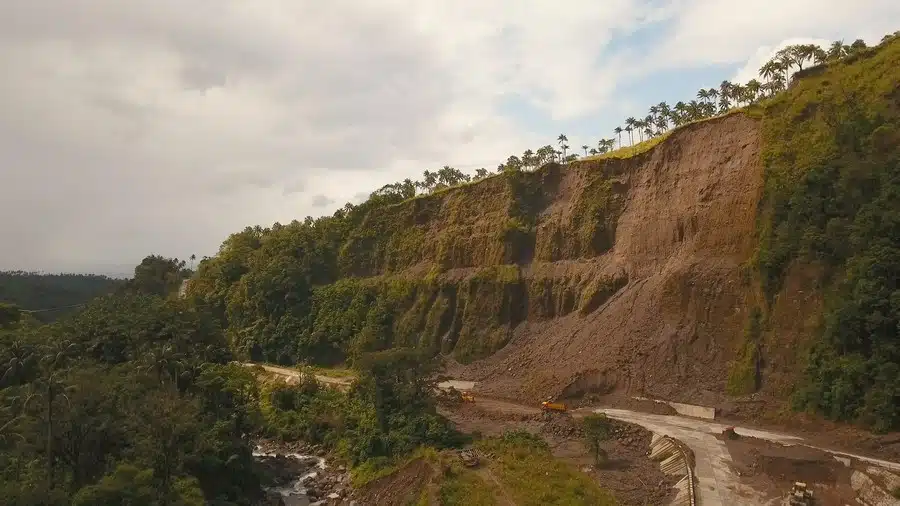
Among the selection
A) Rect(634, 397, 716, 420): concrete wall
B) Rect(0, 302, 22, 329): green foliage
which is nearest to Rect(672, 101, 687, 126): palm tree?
Rect(634, 397, 716, 420): concrete wall

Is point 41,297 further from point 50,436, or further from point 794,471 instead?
point 794,471

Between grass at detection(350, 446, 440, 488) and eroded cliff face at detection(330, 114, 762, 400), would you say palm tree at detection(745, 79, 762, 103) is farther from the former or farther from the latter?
grass at detection(350, 446, 440, 488)

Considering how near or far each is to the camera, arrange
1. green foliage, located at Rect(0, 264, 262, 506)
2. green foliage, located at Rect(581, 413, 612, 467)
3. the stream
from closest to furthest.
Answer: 1. green foliage, located at Rect(0, 264, 262, 506)
2. green foliage, located at Rect(581, 413, 612, 467)
3. the stream

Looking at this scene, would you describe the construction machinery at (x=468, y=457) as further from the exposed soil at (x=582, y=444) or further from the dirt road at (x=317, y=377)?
the dirt road at (x=317, y=377)

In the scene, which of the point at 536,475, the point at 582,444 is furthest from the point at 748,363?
the point at 536,475

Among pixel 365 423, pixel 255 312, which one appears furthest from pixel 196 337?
pixel 255 312

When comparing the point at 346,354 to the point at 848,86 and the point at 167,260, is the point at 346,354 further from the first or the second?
the point at 167,260
